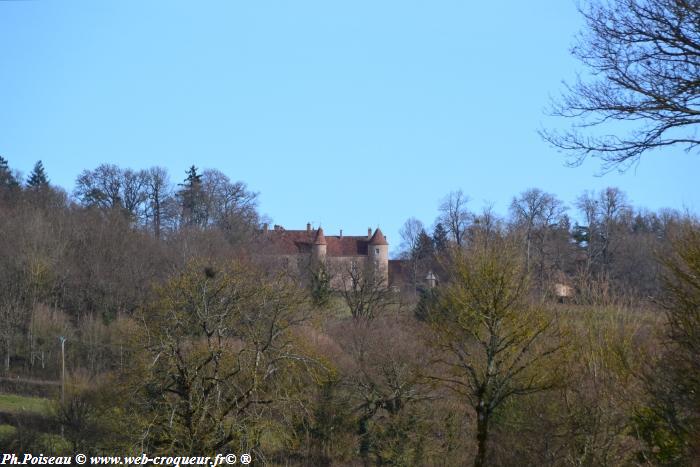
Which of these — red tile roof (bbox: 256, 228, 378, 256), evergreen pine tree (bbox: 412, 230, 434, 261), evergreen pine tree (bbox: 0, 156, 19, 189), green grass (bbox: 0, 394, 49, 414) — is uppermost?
evergreen pine tree (bbox: 0, 156, 19, 189)

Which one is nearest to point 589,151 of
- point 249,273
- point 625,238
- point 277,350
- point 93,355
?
point 277,350

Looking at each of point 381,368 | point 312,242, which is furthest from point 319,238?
point 381,368

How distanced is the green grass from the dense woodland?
2.40 feet

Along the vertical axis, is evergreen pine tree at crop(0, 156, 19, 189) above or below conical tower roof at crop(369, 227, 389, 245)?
above

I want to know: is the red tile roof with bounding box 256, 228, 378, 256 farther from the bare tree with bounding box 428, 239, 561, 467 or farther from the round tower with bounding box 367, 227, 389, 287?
the bare tree with bounding box 428, 239, 561, 467

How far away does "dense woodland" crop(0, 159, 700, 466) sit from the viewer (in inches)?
515

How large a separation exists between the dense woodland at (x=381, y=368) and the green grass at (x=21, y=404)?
2.40ft

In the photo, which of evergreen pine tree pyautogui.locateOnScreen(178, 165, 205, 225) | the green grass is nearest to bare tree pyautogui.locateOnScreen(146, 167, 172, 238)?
evergreen pine tree pyautogui.locateOnScreen(178, 165, 205, 225)

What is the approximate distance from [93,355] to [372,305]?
544 inches

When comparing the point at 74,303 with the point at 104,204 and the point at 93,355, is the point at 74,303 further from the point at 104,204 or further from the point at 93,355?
the point at 104,204

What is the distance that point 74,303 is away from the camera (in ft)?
128

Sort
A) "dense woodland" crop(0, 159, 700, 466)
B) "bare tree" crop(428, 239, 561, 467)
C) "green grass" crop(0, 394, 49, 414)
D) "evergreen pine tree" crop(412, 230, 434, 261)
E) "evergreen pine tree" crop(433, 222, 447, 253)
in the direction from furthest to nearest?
"evergreen pine tree" crop(412, 230, 434, 261)
"evergreen pine tree" crop(433, 222, 447, 253)
"green grass" crop(0, 394, 49, 414)
"bare tree" crop(428, 239, 561, 467)
"dense woodland" crop(0, 159, 700, 466)

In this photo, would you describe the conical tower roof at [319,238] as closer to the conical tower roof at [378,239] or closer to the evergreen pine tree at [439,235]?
the conical tower roof at [378,239]

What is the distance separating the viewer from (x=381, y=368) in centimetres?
2284
